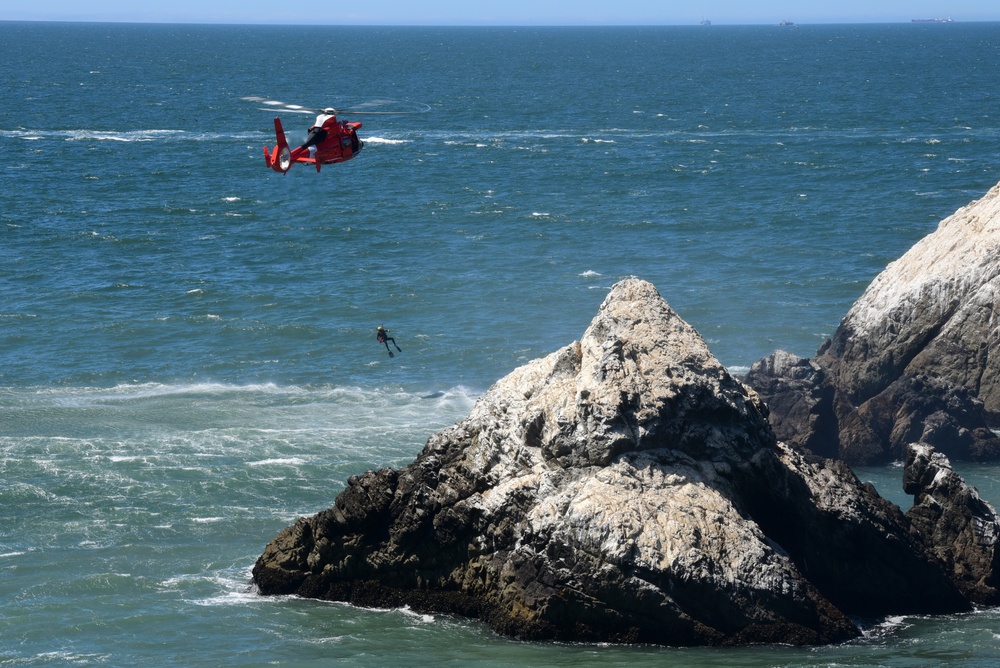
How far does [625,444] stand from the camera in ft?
89.9

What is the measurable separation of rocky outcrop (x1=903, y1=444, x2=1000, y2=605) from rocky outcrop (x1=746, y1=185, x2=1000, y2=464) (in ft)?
32.1

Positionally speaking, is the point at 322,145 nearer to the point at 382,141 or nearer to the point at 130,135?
the point at 382,141

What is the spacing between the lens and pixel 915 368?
42844 mm

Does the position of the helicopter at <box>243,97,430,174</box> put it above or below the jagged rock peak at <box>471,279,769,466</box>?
above

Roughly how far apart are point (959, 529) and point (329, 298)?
36.7 meters

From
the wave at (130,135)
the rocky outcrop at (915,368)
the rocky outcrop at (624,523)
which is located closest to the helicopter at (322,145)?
the rocky outcrop at (915,368)

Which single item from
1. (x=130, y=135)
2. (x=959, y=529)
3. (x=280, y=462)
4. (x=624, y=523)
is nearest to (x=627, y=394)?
(x=624, y=523)

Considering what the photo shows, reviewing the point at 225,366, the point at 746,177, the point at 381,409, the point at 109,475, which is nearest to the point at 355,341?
the point at 225,366

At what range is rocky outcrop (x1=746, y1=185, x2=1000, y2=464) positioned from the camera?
40.7 metres

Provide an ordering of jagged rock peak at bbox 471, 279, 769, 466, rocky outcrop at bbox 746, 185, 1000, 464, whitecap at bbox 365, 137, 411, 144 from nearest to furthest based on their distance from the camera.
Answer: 1. jagged rock peak at bbox 471, 279, 769, 466
2. rocky outcrop at bbox 746, 185, 1000, 464
3. whitecap at bbox 365, 137, 411, 144

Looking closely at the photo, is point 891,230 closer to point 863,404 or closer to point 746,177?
point 746,177

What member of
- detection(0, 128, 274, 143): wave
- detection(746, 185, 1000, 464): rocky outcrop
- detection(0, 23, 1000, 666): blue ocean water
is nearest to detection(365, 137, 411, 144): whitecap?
detection(0, 23, 1000, 666): blue ocean water

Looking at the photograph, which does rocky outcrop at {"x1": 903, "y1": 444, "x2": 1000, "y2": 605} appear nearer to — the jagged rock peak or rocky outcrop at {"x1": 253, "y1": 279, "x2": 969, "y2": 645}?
rocky outcrop at {"x1": 253, "y1": 279, "x2": 969, "y2": 645}

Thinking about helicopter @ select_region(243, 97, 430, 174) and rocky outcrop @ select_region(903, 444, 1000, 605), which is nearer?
rocky outcrop @ select_region(903, 444, 1000, 605)
